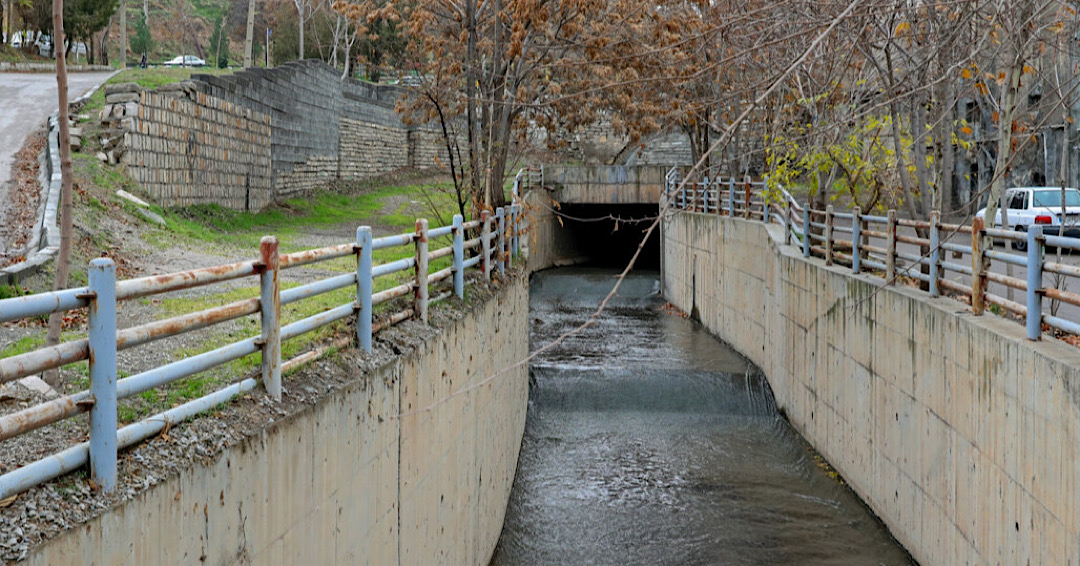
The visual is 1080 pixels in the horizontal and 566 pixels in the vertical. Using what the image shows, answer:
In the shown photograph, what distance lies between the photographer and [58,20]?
6.49 metres

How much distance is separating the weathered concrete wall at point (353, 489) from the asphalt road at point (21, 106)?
25.1 feet

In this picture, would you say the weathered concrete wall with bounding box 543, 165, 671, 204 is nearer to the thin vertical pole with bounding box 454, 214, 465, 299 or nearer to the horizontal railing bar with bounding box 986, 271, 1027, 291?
the thin vertical pole with bounding box 454, 214, 465, 299

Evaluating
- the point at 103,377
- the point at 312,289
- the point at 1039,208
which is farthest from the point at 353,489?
the point at 1039,208

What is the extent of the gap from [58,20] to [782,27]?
34.2 ft

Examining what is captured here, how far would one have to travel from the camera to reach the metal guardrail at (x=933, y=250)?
820 centimetres

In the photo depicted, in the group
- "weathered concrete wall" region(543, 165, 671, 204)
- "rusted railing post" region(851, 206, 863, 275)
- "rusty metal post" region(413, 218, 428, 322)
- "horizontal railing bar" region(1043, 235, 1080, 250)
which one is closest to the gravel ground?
"rusty metal post" region(413, 218, 428, 322)

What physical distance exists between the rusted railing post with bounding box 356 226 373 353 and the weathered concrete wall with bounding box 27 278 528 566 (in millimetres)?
270

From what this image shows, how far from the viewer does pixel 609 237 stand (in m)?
42.8

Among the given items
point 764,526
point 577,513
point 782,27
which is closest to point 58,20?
point 577,513

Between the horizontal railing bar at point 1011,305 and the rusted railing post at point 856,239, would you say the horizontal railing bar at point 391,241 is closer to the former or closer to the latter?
the horizontal railing bar at point 1011,305

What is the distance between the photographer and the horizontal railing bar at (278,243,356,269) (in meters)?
5.85

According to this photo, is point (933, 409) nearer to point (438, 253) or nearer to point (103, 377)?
point (438, 253)

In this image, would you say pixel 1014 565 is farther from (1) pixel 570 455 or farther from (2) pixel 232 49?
(2) pixel 232 49

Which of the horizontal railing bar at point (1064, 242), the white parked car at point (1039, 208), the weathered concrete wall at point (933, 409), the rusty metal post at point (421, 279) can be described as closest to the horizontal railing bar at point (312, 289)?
the rusty metal post at point (421, 279)
